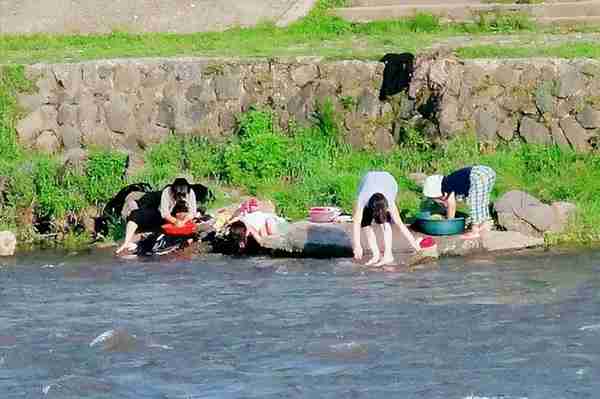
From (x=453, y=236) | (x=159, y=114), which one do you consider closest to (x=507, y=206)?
(x=453, y=236)

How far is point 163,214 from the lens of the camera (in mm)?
16625

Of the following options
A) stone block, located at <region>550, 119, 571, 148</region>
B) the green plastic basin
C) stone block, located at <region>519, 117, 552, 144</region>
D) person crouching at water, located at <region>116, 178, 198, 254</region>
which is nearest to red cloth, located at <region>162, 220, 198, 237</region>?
person crouching at water, located at <region>116, 178, 198, 254</region>

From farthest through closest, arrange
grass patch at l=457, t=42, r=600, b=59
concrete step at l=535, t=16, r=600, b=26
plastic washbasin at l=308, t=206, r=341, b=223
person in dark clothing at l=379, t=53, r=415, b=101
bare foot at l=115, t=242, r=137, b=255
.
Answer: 1. concrete step at l=535, t=16, r=600, b=26
2. person in dark clothing at l=379, t=53, r=415, b=101
3. grass patch at l=457, t=42, r=600, b=59
4. bare foot at l=115, t=242, r=137, b=255
5. plastic washbasin at l=308, t=206, r=341, b=223

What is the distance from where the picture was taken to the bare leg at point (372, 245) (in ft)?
50.7

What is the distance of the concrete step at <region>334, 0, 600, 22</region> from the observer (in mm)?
21188

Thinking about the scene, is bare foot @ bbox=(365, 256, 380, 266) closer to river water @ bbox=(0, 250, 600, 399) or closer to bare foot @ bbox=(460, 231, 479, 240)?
river water @ bbox=(0, 250, 600, 399)

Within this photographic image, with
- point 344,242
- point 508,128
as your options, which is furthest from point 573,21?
point 344,242

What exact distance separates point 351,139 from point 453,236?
2.86 meters

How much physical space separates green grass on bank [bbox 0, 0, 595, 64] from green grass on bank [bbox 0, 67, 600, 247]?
1.29 meters

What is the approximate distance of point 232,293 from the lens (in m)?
14.5

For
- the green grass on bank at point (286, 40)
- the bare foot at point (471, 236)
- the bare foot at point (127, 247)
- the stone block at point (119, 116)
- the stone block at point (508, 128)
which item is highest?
the green grass on bank at point (286, 40)

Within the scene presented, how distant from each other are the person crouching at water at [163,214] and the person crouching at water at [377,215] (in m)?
1.89

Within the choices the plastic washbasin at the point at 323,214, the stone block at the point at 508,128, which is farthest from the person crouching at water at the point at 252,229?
the stone block at the point at 508,128

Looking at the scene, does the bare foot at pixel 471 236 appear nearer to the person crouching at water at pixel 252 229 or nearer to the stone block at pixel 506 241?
the stone block at pixel 506 241
